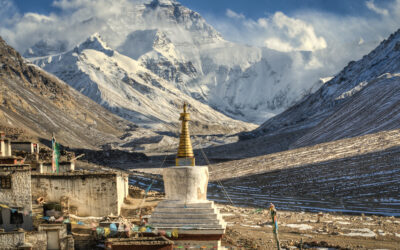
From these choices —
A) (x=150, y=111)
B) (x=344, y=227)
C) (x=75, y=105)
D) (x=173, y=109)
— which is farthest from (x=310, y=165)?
(x=173, y=109)

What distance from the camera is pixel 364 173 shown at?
43.6 m

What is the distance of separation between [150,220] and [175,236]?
0.83 meters

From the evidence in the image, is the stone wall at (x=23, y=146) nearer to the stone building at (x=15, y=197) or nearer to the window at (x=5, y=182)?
the stone building at (x=15, y=197)

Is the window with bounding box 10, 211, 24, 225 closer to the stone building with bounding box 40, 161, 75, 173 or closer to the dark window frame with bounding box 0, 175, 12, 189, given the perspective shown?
the dark window frame with bounding box 0, 175, 12, 189

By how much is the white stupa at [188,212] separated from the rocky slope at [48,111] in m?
68.9

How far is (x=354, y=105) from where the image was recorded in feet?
272

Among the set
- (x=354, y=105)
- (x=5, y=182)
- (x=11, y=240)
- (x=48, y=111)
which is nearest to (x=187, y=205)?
(x=11, y=240)

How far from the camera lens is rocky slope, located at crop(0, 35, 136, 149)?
9450 cm

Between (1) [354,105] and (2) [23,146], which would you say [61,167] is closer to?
(2) [23,146]

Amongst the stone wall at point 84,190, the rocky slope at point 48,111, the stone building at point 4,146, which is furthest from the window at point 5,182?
the rocky slope at point 48,111

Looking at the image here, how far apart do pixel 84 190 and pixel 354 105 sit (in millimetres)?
66683

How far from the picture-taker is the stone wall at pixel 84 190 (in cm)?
2131

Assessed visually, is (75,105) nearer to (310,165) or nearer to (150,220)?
(310,165)

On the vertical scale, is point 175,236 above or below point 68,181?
below
